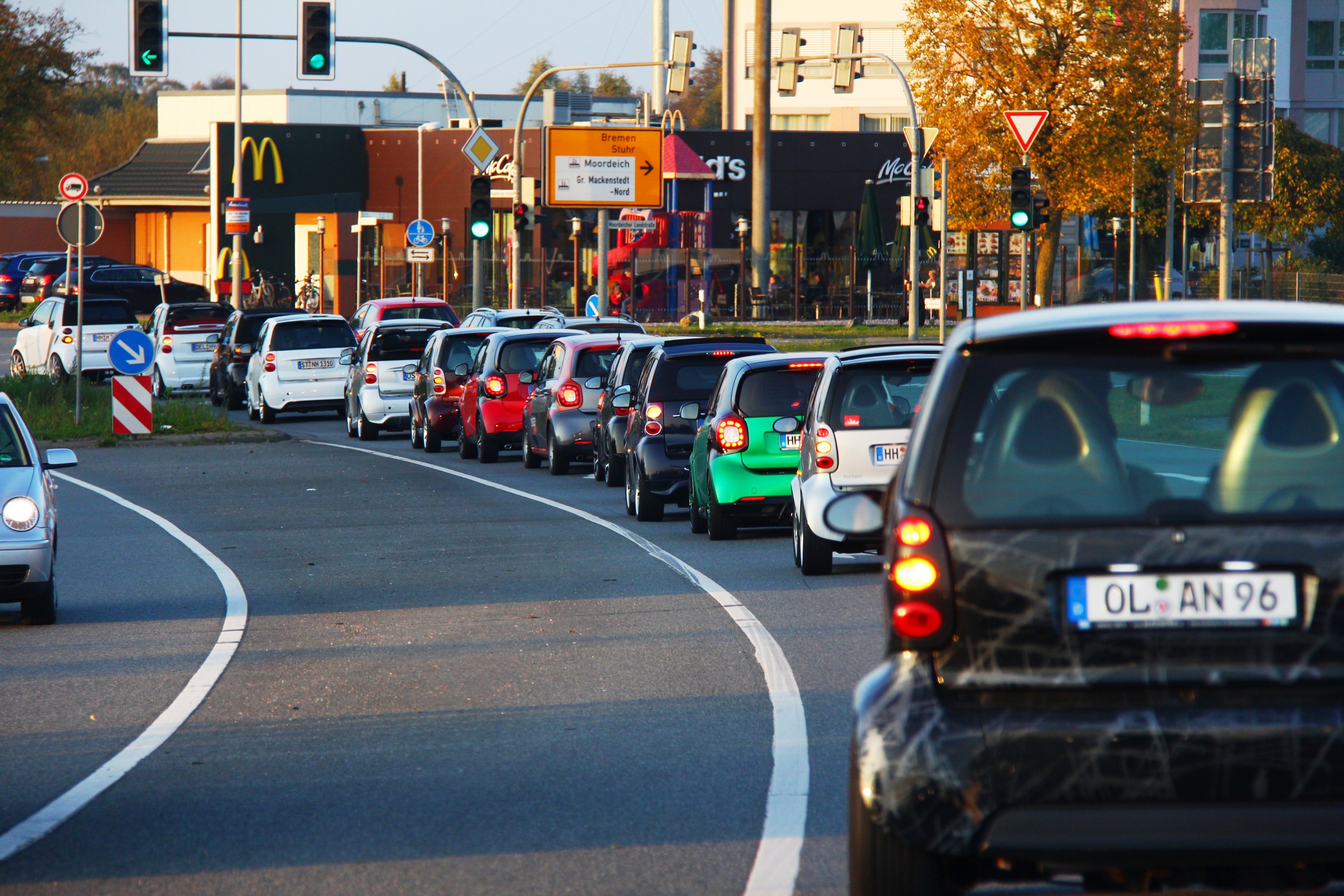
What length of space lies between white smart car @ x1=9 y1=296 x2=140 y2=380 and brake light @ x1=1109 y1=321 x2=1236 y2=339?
114 feet

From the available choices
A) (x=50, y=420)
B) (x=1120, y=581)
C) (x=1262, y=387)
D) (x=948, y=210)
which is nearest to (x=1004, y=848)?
(x=1120, y=581)

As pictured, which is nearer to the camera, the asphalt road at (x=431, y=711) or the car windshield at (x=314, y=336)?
the asphalt road at (x=431, y=711)

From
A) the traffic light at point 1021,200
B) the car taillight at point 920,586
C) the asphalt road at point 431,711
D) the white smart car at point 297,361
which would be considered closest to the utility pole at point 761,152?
the traffic light at point 1021,200

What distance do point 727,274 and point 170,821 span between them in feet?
188

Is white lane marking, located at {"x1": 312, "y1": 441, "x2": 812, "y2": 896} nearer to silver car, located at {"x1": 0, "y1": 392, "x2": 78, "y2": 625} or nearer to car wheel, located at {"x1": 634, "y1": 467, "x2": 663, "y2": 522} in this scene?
car wheel, located at {"x1": 634, "y1": 467, "x2": 663, "y2": 522}

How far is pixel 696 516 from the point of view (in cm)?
1650

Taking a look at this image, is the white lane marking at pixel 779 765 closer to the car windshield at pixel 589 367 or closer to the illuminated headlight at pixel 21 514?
the illuminated headlight at pixel 21 514

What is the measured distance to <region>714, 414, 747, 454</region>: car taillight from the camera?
15281 mm

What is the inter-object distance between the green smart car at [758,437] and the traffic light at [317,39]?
1734 centimetres

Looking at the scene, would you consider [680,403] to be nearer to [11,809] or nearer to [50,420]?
[11,809]

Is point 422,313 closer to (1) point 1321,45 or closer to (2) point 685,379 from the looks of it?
(2) point 685,379

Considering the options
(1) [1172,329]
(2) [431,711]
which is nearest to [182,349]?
(2) [431,711]

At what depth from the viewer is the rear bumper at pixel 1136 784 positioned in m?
4.26

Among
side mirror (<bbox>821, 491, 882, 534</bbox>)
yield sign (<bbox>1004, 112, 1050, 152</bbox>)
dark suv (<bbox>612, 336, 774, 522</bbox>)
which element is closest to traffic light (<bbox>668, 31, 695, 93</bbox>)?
yield sign (<bbox>1004, 112, 1050, 152</bbox>)
